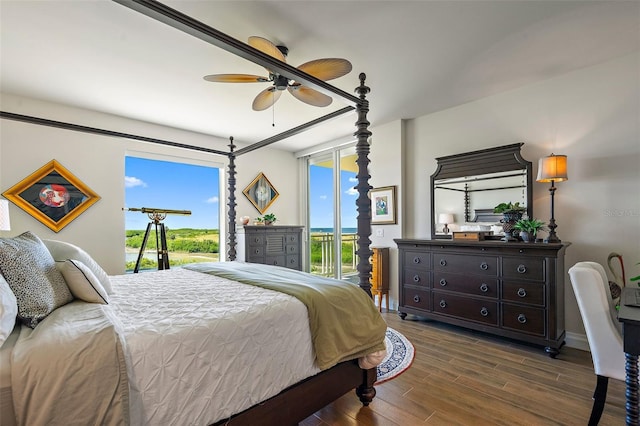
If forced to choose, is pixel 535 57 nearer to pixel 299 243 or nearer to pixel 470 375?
pixel 470 375

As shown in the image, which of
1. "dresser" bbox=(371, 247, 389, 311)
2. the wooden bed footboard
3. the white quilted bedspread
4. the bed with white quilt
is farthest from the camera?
"dresser" bbox=(371, 247, 389, 311)

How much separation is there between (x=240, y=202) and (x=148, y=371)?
408cm

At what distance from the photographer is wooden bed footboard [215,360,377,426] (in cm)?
133

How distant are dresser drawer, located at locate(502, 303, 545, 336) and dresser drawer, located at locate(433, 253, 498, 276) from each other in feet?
1.15

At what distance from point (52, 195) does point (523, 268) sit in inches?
196

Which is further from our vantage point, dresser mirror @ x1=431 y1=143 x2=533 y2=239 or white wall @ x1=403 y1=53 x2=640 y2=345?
dresser mirror @ x1=431 y1=143 x2=533 y2=239

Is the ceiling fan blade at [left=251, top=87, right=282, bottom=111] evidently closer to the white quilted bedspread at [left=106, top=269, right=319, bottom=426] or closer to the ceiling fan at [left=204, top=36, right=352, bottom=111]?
the ceiling fan at [left=204, top=36, right=352, bottom=111]

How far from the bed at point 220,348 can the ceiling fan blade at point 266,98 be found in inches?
27.7

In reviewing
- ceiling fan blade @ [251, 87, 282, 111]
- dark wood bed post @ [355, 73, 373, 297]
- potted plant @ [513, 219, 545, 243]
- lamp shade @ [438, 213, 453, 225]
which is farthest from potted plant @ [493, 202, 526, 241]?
ceiling fan blade @ [251, 87, 282, 111]

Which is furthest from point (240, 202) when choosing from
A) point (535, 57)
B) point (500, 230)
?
point (535, 57)

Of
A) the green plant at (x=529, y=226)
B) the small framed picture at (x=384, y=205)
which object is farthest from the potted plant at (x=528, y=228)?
the small framed picture at (x=384, y=205)

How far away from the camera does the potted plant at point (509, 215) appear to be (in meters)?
2.94

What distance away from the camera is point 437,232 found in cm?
371

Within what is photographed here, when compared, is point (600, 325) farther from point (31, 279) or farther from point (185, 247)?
point (185, 247)
